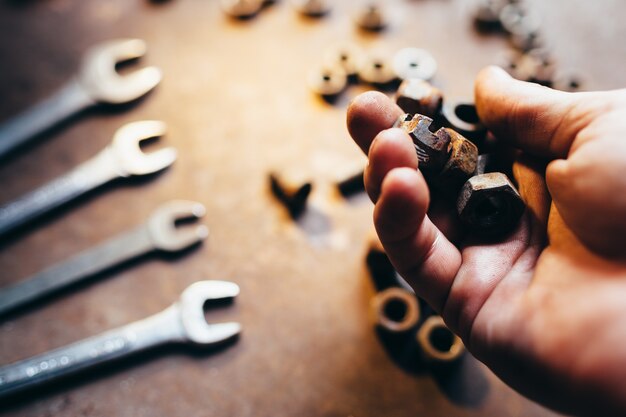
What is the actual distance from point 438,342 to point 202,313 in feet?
2.64

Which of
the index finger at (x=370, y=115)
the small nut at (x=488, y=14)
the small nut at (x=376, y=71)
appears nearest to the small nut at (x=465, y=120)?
the index finger at (x=370, y=115)

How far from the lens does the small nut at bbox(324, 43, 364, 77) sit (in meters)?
2.18

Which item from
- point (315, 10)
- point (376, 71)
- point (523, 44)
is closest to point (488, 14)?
point (523, 44)

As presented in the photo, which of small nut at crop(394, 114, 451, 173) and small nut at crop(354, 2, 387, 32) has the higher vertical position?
small nut at crop(354, 2, 387, 32)

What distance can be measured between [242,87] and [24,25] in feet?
4.30

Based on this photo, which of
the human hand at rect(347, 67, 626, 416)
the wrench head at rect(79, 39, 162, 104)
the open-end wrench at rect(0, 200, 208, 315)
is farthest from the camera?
the wrench head at rect(79, 39, 162, 104)

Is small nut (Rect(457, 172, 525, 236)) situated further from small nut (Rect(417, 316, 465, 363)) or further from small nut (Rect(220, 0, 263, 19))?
small nut (Rect(220, 0, 263, 19))

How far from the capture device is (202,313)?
1568 mm

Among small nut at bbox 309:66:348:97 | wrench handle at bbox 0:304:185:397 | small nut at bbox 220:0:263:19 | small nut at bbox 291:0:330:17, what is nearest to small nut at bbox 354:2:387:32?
small nut at bbox 291:0:330:17

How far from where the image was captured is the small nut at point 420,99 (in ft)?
4.57

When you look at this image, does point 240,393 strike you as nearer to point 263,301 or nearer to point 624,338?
point 263,301

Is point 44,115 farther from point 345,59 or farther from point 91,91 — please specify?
point 345,59

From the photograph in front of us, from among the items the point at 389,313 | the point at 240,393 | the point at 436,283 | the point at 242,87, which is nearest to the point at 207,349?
the point at 240,393

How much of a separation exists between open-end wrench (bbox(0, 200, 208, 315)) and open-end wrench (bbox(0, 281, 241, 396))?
23 centimetres
